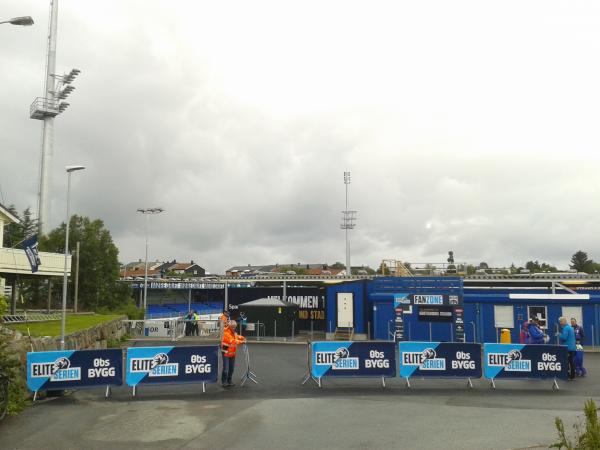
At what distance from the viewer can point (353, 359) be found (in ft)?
45.2

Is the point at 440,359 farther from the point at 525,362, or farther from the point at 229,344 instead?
the point at 229,344

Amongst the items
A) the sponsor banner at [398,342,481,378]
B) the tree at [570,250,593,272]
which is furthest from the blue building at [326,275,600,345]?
the tree at [570,250,593,272]

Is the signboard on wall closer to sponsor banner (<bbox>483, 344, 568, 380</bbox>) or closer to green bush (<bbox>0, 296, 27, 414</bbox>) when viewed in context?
sponsor banner (<bbox>483, 344, 568, 380</bbox>)

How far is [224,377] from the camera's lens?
535 inches

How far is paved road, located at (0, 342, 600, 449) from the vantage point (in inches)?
348

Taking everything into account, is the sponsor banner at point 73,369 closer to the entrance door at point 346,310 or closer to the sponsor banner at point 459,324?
the entrance door at point 346,310

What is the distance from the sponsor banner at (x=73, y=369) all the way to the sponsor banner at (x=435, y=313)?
666 inches

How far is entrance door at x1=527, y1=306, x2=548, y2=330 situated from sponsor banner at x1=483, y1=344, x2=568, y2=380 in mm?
10944

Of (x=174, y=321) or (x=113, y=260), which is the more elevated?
(x=113, y=260)

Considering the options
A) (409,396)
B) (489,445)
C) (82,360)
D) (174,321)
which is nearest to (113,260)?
(174,321)

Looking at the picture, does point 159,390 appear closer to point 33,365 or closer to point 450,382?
point 33,365

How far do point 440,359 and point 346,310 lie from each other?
14.7m

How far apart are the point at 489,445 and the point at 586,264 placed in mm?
137878

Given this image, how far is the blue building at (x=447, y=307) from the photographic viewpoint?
23828 mm
